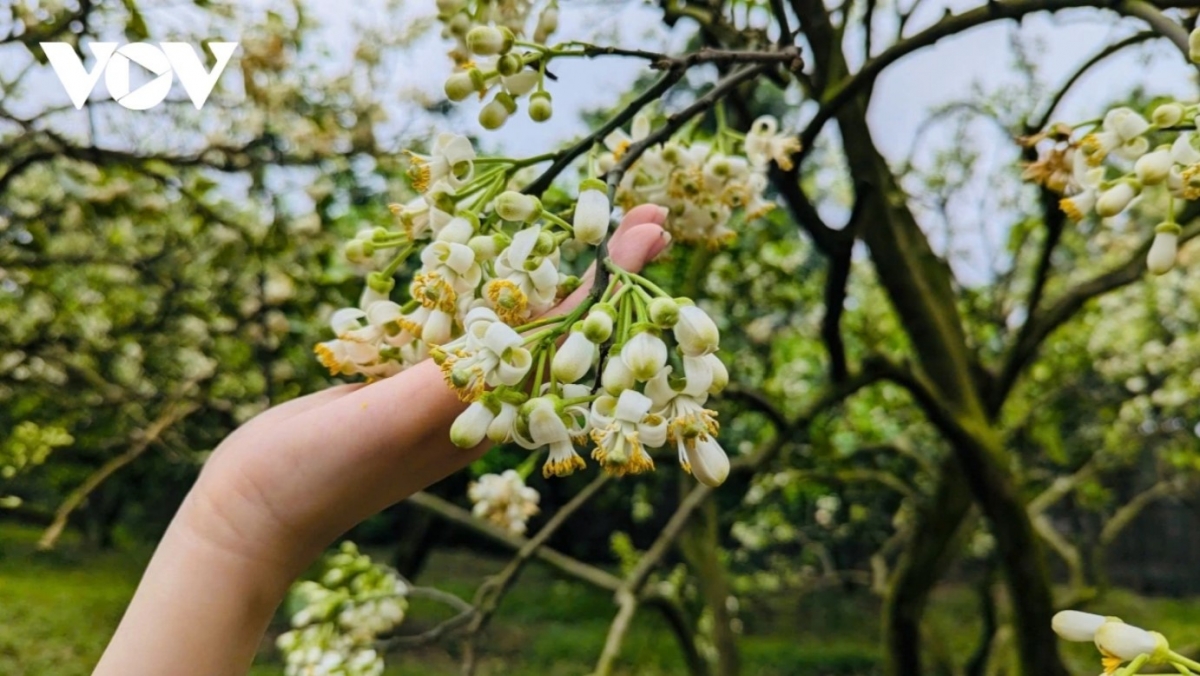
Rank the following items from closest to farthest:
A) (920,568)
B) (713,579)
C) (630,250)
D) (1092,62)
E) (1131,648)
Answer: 1. (1131,648)
2. (630,250)
3. (1092,62)
4. (920,568)
5. (713,579)

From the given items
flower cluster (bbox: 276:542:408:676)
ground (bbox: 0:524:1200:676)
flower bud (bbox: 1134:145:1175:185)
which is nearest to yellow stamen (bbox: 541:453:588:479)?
flower bud (bbox: 1134:145:1175:185)

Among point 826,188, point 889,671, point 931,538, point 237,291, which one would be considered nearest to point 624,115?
point 931,538

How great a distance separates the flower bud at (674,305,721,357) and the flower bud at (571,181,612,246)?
7 centimetres

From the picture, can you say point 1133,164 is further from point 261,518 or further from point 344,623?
point 344,623

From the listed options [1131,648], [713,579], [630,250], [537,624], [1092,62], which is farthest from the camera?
[537,624]

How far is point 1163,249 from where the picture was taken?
52cm

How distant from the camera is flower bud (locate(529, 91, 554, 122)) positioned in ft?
1.63

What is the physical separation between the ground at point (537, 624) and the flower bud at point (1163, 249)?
253 cm

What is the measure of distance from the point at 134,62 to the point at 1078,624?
57.2 inches

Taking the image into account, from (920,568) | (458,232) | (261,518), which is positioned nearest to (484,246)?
(458,232)

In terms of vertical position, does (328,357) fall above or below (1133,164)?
below

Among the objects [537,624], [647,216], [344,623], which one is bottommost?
[537,624]

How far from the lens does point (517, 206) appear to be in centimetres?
40

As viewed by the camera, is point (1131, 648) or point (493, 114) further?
point (493, 114)
